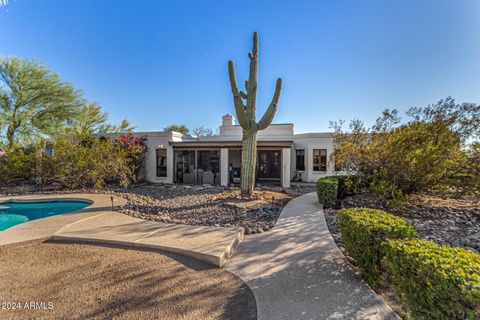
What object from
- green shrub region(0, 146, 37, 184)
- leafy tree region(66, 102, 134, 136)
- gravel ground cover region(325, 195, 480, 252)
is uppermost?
leafy tree region(66, 102, 134, 136)

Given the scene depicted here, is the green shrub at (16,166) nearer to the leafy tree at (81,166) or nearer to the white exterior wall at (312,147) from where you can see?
the leafy tree at (81,166)

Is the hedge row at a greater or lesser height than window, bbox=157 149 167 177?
lesser

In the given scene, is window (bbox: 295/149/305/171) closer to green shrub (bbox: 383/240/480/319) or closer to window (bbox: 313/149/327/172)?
window (bbox: 313/149/327/172)

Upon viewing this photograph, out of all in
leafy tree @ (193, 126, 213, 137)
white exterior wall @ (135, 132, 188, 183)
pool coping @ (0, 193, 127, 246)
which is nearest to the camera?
pool coping @ (0, 193, 127, 246)

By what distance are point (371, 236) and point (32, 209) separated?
42.6ft

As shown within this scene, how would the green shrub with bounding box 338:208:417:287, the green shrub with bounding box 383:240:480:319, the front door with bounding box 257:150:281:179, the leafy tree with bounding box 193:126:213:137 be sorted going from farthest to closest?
A: the leafy tree with bounding box 193:126:213:137 → the front door with bounding box 257:150:281:179 → the green shrub with bounding box 338:208:417:287 → the green shrub with bounding box 383:240:480:319

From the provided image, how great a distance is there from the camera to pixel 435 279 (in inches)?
75.0

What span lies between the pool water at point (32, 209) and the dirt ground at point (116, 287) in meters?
5.13

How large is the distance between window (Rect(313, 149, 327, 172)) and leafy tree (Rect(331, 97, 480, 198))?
24.1ft

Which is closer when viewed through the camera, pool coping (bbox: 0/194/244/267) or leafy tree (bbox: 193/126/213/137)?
pool coping (bbox: 0/194/244/267)

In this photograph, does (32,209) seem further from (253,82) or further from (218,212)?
(253,82)

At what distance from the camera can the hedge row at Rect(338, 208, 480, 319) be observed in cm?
174

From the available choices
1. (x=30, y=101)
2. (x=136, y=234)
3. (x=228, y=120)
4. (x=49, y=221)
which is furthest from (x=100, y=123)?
(x=136, y=234)

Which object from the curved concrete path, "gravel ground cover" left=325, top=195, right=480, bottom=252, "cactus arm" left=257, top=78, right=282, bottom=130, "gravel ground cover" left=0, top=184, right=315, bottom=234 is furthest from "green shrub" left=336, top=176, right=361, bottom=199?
the curved concrete path
